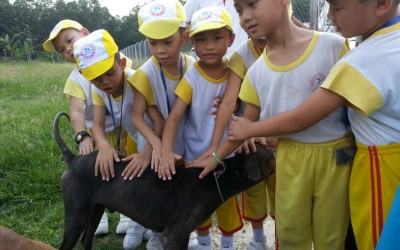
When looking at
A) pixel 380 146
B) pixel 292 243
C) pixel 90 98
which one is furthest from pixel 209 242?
pixel 380 146

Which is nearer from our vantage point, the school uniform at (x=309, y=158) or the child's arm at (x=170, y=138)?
the school uniform at (x=309, y=158)

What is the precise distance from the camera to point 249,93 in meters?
2.35

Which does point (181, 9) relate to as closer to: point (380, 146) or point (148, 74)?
point (148, 74)

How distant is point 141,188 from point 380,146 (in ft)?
5.21

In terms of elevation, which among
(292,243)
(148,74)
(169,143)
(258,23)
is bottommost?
(292,243)

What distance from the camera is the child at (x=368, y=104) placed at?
1730mm

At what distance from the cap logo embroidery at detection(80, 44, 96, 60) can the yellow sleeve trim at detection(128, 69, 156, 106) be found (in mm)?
323

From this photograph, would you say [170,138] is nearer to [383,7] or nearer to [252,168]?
[252,168]

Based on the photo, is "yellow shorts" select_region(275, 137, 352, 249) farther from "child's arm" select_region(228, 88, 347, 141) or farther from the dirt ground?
the dirt ground

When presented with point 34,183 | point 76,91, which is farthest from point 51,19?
point 76,91

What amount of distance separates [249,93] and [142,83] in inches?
35.6

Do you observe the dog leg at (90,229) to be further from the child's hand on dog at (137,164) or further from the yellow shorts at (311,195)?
the yellow shorts at (311,195)

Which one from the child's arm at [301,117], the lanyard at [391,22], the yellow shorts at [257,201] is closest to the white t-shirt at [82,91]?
the yellow shorts at [257,201]

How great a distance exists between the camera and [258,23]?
2141 mm
